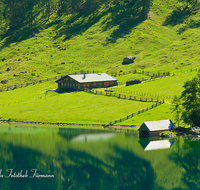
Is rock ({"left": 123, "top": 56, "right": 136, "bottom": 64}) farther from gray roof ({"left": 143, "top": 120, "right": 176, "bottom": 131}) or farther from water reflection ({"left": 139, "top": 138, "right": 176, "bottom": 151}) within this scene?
water reflection ({"left": 139, "top": 138, "right": 176, "bottom": 151})

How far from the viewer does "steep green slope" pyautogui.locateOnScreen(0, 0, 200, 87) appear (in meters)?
147

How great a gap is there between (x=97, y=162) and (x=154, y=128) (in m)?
21.6

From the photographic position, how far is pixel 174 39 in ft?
568

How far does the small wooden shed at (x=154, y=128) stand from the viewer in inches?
2672

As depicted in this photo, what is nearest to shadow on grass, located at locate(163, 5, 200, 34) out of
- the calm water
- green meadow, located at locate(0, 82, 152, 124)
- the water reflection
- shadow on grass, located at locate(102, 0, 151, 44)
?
shadow on grass, located at locate(102, 0, 151, 44)

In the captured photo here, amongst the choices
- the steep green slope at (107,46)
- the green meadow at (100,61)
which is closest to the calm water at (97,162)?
the green meadow at (100,61)

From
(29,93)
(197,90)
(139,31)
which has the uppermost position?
(139,31)

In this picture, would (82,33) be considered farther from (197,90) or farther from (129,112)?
(197,90)

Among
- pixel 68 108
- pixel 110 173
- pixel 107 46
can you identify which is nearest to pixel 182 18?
pixel 107 46

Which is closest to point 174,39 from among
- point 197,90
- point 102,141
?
point 197,90

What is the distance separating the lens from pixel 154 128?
68.2m

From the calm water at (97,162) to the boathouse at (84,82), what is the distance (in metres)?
45.7

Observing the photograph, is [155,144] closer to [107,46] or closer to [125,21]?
[107,46]

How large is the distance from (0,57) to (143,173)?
5624 inches
